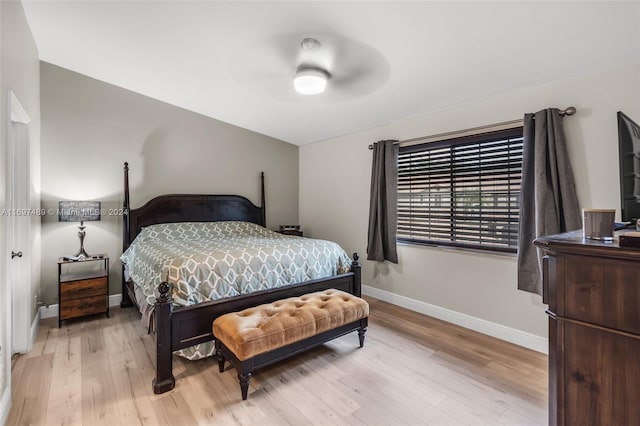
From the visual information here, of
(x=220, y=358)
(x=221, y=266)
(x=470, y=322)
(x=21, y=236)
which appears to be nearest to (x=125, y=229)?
(x=21, y=236)

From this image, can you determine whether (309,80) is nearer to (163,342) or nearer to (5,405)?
(163,342)

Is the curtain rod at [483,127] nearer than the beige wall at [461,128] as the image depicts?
No

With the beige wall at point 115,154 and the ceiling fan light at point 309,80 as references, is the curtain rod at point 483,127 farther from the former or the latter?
Result: the beige wall at point 115,154

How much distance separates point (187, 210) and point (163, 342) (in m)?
2.45

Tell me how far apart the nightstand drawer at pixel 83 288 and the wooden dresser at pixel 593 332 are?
12.7 feet

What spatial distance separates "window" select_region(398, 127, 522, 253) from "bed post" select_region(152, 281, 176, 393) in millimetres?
2641

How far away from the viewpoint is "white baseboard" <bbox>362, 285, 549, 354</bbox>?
260 centimetres

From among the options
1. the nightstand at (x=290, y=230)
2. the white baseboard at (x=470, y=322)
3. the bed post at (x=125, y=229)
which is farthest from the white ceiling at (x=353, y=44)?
the white baseboard at (x=470, y=322)

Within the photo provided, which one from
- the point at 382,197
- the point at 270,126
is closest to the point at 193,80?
the point at 270,126

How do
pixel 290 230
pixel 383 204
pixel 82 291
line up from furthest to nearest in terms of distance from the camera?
pixel 290 230
pixel 383 204
pixel 82 291

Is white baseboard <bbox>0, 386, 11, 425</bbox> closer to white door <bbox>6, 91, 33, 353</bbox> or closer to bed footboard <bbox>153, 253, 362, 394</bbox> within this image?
bed footboard <bbox>153, 253, 362, 394</bbox>

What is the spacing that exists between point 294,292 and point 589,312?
212 cm

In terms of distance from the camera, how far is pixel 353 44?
7.63ft

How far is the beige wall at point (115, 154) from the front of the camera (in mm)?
3355
